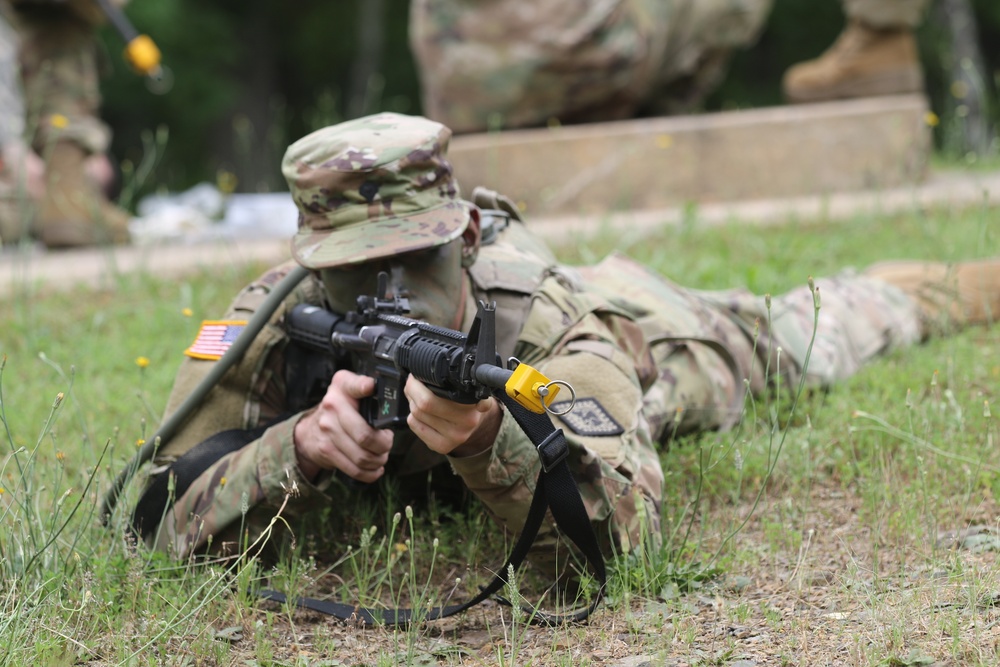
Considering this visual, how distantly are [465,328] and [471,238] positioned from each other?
0.72 feet

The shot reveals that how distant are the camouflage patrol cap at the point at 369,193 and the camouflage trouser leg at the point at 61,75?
429 cm

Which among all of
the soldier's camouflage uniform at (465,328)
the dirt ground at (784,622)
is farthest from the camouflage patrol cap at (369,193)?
the dirt ground at (784,622)

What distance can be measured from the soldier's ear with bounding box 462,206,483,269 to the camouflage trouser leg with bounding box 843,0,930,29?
566 cm

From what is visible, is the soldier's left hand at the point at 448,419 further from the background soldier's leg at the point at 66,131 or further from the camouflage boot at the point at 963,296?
the background soldier's leg at the point at 66,131

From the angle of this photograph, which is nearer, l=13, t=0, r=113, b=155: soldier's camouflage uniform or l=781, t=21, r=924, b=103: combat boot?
l=13, t=0, r=113, b=155: soldier's camouflage uniform

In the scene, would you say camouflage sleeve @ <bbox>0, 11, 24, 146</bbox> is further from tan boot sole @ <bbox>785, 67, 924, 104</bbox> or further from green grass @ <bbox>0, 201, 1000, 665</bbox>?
tan boot sole @ <bbox>785, 67, 924, 104</bbox>

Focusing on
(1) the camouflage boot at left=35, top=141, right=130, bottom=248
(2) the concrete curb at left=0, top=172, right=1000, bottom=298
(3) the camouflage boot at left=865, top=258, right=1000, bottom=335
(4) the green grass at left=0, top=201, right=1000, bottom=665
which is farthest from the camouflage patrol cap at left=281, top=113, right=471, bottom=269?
(1) the camouflage boot at left=35, top=141, right=130, bottom=248

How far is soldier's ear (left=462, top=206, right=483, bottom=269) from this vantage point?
2891 mm

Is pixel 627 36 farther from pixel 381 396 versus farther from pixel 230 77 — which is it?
pixel 230 77

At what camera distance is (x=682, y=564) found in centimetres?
274

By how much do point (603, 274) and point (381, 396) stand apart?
1.59m

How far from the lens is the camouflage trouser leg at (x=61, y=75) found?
262 inches

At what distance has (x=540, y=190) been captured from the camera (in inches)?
264

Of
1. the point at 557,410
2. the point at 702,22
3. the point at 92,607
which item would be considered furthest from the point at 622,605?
the point at 702,22
